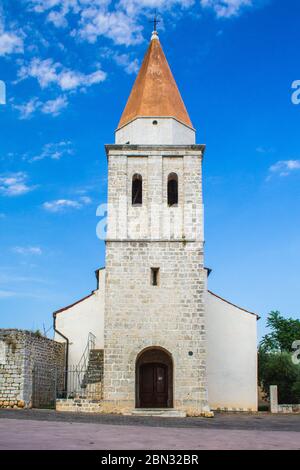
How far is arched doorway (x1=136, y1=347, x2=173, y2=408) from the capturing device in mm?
23375

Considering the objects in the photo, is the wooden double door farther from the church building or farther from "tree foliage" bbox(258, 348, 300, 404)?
"tree foliage" bbox(258, 348, 300, 404)

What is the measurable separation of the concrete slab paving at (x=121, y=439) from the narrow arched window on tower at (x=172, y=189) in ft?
39.5

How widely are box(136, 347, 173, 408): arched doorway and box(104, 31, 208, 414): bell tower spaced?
0.04 meters

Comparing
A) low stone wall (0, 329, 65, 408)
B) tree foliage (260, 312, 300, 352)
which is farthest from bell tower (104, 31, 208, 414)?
tree foliage (260, 312, 300, 352)

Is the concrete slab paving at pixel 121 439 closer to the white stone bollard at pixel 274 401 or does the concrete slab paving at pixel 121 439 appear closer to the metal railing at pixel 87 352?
the white stone bollard at pixel 274 401

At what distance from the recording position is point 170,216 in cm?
2377

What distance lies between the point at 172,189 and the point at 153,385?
8229mm

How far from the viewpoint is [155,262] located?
76.0ft

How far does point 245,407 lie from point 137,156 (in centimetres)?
1238

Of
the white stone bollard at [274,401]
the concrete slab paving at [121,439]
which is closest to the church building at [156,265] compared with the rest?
the white stone bollard at [274,401]

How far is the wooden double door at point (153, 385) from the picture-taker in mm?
23422

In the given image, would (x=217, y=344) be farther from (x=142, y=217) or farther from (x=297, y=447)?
(x=297, y=447)
